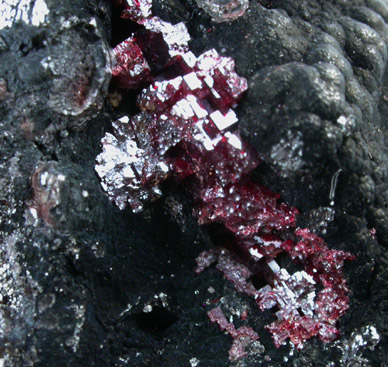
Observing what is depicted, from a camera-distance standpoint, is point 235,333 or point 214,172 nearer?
point 214,172

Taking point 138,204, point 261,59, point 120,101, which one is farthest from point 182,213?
point 261,59

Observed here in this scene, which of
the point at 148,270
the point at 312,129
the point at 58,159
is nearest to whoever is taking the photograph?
the point at 312,129

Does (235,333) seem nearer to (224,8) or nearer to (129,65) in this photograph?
(129,65)

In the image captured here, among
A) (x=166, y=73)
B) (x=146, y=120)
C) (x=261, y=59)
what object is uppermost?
(x=261, y=59)

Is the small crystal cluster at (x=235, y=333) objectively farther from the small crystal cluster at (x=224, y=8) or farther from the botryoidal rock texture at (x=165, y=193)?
the small crystal cluster at (x=224, y=8)

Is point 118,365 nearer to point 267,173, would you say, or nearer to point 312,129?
point 267,173

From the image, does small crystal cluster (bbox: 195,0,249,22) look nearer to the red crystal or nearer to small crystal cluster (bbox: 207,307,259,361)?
the red crystal

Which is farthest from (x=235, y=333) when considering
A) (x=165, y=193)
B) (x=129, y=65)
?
(x=129, y=65)
